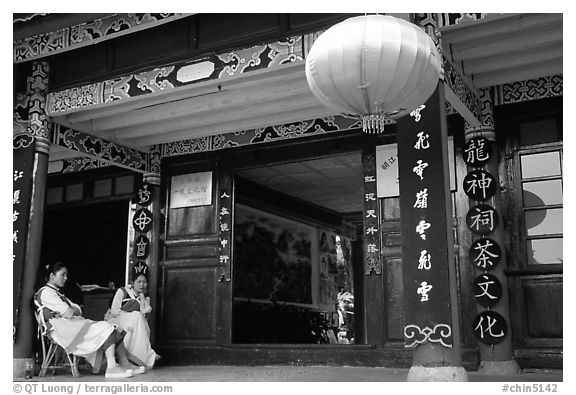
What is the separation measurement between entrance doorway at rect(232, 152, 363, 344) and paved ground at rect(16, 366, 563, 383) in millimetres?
3098

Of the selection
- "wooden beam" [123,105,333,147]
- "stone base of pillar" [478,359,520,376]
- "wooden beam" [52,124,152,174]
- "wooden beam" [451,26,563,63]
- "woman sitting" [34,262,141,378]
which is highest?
"wooden beam" [451,26,563,63]

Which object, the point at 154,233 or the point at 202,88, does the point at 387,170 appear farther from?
the point at 154,233

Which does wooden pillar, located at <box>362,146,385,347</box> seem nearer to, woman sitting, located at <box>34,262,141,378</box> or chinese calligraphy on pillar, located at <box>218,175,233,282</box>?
chinese calligraphy on pillar, located at <box>218,175,233,282</box>

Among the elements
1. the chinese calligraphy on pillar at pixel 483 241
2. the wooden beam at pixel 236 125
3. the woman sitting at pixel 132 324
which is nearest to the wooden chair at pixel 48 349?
the woman sitting at pixel 132 324

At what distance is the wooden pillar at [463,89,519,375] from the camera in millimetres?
5871

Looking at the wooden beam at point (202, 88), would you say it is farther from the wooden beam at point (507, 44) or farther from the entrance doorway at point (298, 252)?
the entrance doorway at point (298, 252)

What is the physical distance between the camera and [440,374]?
441cm

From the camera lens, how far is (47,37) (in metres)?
6.33

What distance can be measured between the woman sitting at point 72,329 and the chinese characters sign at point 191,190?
218 centimetres

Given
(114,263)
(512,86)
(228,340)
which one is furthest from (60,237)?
(512,86)

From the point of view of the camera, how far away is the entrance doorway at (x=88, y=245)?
10.6 meters

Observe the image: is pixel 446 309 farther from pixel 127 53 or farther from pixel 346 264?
pixel 346 264

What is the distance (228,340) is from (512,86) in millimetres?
4239

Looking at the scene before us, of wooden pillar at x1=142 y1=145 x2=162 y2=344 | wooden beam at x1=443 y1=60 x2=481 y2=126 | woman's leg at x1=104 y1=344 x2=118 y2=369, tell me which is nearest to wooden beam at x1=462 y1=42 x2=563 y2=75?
wooden beam at x1=443 y1=60 x2=481 y2=126
